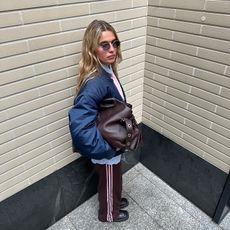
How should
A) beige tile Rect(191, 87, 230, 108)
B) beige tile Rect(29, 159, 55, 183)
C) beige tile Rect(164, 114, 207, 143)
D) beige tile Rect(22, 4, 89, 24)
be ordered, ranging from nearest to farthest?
1. beige tile Rect(22, 4, 89, 24)
2. beige tile Rect(191, 87, 230, 108)
3. beige tile Rect(29, 159, 55, 183)
4. beige tile Rect(164, 114, 207, 143)

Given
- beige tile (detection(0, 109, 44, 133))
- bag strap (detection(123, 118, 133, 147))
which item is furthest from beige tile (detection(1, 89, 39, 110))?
bag strap (detection(123, 118, 133, 147))

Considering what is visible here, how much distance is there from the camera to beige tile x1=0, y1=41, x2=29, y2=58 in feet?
5.46

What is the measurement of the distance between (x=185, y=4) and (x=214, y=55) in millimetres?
501

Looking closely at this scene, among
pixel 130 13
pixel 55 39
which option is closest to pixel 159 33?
pixel 130 13

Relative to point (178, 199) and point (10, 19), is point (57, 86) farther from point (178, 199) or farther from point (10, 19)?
point (178, 199)

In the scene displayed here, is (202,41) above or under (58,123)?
above

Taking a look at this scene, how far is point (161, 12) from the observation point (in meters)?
2.39

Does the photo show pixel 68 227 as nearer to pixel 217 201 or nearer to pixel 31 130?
pixel 31 130

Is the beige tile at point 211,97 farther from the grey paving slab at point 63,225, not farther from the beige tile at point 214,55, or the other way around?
the grey paving slab at point 63,225

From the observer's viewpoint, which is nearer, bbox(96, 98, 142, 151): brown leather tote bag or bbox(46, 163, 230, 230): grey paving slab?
bbox(96, 98, 142, 151): brown leather tote bag

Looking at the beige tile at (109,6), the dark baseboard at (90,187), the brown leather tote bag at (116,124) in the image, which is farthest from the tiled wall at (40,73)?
the brown leather tote bag at (116,124)

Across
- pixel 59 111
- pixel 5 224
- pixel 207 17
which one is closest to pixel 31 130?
pixel 59 111

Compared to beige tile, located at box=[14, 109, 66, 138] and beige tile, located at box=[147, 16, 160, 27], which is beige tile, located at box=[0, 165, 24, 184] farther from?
beige tile, located at box=[147, 16, 160, 27]

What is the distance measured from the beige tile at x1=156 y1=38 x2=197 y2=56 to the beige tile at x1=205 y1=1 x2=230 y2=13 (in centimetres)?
34
